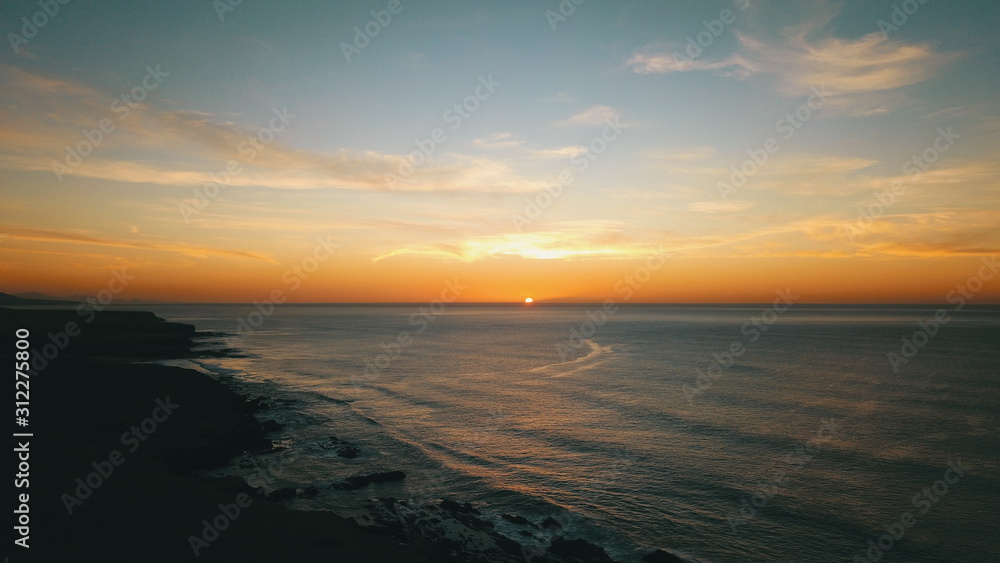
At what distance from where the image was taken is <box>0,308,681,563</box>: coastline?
15.5 meters

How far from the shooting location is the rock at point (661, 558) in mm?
18044

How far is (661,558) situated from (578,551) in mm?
3157

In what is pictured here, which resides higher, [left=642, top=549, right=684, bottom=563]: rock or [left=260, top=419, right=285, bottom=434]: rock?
[left=642, top=549, right=684, bottom=563]: rock

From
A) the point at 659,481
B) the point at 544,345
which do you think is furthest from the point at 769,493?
the point at 544,345

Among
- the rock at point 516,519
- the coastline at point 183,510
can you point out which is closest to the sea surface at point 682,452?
the rock at point 516,519

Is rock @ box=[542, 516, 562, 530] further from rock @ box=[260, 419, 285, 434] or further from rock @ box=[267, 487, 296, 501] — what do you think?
rock @ box=[260, 419, 285, 434]

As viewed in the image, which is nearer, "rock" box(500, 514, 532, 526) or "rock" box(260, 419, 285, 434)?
"rock" box(500, 514, 532, 526)

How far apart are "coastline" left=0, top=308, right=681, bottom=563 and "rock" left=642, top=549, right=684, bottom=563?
2.4 inches

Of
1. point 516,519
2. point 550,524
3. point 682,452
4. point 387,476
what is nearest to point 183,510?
point 387,476

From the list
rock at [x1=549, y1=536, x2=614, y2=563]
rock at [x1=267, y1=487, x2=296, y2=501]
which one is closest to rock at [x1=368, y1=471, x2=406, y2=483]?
rock at [x1=267, y1=487, x2=296, y2=501]

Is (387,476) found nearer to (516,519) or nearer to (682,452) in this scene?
(516,519)

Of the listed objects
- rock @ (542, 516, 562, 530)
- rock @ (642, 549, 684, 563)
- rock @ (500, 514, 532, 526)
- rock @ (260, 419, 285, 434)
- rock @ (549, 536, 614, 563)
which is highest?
rock @ (642, 549, 684, 563)

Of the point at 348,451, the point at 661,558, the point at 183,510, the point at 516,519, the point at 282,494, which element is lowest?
the point at 348,451

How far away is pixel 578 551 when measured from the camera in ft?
60.4
